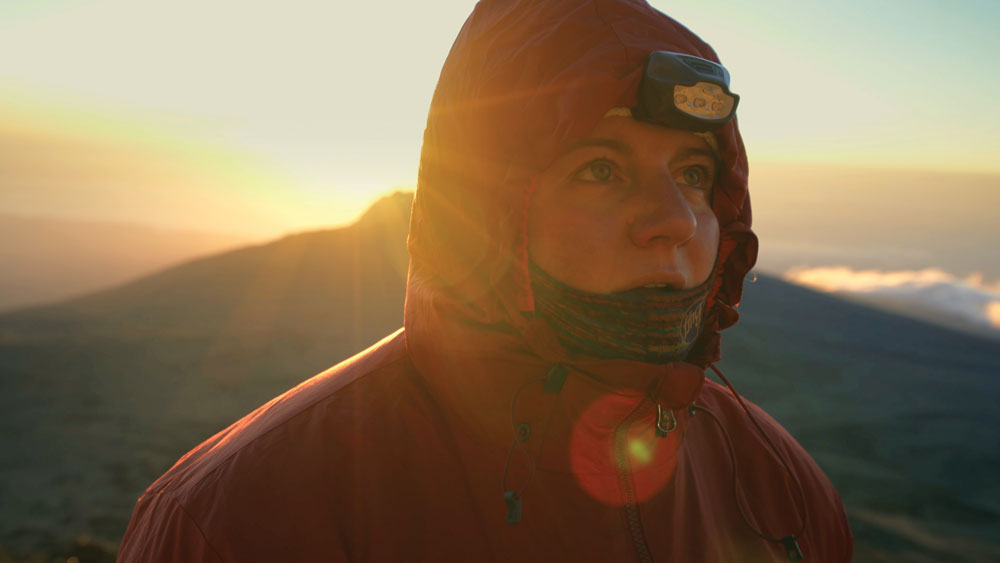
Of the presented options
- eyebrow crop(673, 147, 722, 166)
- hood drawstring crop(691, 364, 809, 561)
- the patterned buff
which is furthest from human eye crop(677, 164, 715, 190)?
hood drawstring crop(691, 364, 809, 561)

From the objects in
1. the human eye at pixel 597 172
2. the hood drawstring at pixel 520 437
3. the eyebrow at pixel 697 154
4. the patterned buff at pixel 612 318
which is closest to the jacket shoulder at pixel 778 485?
the patterned buff at pixel 612 318

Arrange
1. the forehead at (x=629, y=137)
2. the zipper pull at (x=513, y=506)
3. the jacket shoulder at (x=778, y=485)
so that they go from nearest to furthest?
the zipper pull at (x=513, y=506)
the forehead at (x=629, y=137)
the jacket shoulder at (x=778, y=485)

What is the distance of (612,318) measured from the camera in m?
1.62

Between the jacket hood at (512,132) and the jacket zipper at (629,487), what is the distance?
1.35ft

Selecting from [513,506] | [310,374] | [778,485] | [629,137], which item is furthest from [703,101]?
[310,374]

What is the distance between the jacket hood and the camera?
1592 millimetres

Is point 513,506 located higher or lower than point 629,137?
lower

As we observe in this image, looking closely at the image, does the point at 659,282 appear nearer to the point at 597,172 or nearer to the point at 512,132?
the point at 597,172

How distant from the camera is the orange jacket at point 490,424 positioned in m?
1.52

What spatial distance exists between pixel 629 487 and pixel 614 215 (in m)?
0.84

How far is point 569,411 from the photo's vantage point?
164 cm

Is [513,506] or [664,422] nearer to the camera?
[513,506]

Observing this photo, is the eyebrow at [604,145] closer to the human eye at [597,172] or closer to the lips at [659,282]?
the human eye at [597,172]

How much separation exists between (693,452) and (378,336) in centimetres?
994
